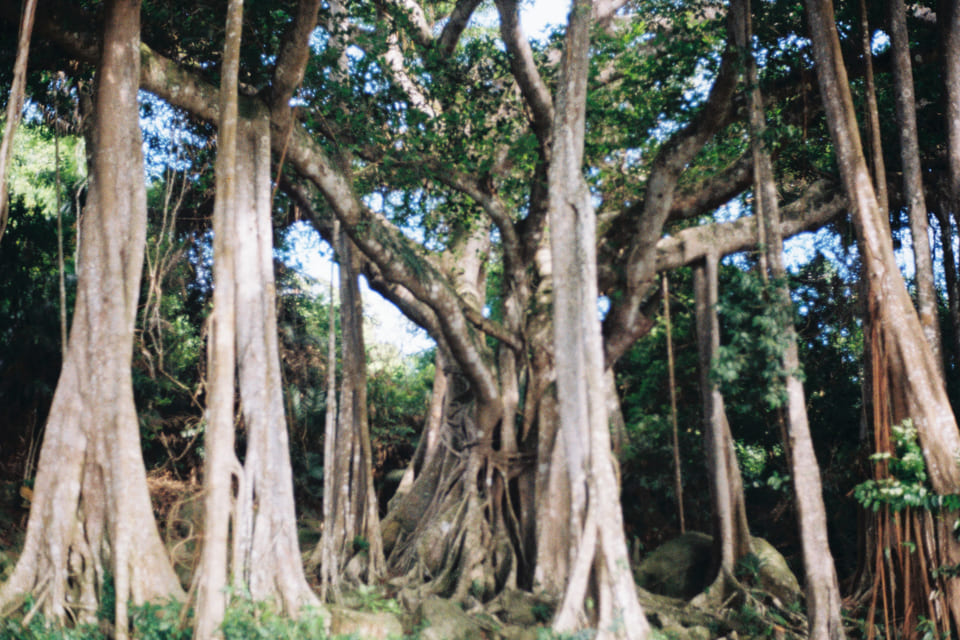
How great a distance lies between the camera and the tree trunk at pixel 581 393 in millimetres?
5238

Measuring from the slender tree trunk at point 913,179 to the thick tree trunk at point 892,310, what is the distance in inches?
15.6

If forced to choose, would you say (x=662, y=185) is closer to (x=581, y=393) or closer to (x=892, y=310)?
(x=892, y=310)

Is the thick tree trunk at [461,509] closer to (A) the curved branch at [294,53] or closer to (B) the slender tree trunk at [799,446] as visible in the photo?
(B) the slender tree trunk at [799,446]

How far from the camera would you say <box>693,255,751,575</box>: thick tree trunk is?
7.23 m

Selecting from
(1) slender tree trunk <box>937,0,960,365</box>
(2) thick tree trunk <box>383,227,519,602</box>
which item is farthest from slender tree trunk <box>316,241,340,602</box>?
(1) slender tree trunk <box>937,0,960,365</box>

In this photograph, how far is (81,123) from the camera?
6887 millimetres

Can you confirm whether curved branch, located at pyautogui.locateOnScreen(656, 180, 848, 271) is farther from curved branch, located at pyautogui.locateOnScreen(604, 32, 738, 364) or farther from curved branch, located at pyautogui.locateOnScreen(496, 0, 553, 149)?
curved branch, located at pyautogui.locateOnScreen(496, 0, 553, 149)

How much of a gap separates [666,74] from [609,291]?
2486mm

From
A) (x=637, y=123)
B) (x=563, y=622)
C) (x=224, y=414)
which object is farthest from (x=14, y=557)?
(x=637, y=123)

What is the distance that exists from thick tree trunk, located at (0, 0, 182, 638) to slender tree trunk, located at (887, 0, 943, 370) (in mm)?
6398

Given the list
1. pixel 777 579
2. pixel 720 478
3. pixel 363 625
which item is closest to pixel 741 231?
pixel 720 478

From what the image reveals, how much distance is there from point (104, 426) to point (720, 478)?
5.62 m

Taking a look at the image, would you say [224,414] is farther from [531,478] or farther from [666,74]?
[666,74]

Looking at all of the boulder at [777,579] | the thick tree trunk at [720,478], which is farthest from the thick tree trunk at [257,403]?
the boulder at [777,579]
